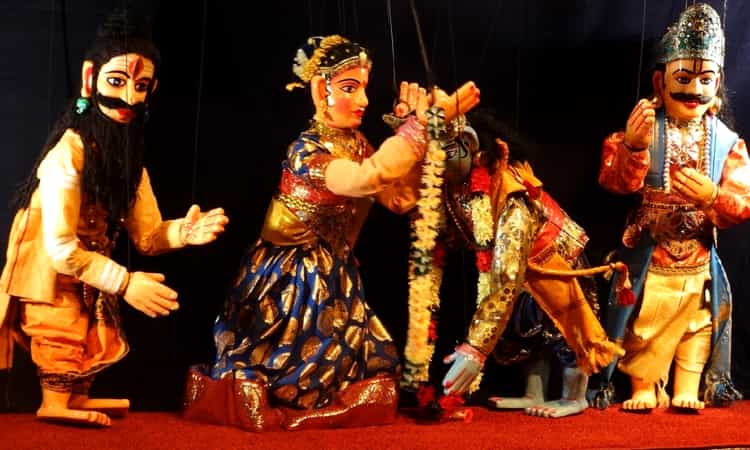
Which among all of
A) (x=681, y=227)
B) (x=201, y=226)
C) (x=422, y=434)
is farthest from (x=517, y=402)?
(x=201, y=226)

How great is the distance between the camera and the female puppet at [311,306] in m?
3.56

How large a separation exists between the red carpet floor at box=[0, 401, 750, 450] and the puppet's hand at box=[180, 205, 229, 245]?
20.8 inches

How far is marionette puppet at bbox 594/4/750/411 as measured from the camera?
3.92m

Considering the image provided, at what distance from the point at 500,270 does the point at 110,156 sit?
1.15 m

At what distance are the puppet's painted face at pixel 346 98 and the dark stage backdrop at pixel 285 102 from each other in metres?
0.32

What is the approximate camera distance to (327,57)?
3.65 metres

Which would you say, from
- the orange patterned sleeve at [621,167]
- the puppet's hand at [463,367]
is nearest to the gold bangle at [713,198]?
the orange patterned sleeve at [621,167]

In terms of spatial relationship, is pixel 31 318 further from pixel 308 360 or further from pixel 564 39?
pixel 564 39

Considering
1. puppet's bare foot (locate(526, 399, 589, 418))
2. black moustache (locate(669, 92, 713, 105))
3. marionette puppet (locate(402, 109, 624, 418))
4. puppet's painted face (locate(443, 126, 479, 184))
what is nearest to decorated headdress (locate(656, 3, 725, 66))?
black moustache (locate(669, 92, 713, 105))

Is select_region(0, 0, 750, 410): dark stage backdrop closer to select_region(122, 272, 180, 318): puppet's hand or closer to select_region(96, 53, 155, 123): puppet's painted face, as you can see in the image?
select_region(96, 53, 155, 123): puppet's painted face

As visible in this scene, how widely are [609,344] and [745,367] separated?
830 mm

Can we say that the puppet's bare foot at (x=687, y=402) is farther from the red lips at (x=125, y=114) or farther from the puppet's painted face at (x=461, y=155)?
the red lips at (x=125, y=114)

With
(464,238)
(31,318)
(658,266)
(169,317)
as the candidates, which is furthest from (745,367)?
(31,318)

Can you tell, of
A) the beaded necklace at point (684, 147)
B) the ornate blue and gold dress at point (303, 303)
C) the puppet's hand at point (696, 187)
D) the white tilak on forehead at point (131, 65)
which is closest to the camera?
the white tilak on forehead at point (131, 65)
